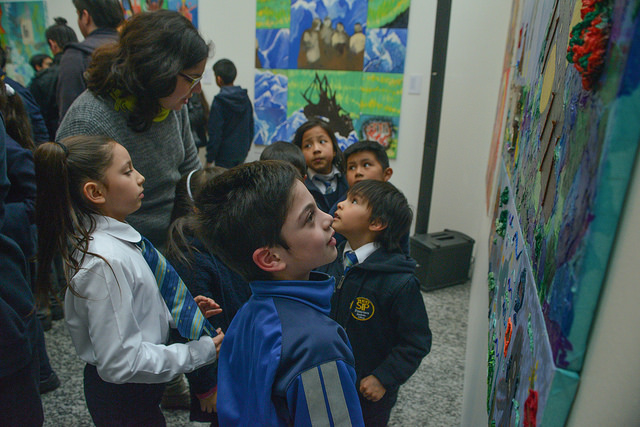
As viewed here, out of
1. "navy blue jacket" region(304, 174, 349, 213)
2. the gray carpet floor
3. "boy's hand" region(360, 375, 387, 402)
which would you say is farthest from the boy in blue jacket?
the gray carpet floor

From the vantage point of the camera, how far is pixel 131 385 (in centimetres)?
127

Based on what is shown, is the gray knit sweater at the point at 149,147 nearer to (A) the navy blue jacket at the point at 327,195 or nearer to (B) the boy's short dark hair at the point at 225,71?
(A) the navy blue jacket at the point at 327,195

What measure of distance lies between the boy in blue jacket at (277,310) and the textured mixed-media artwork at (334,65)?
3.35 metres

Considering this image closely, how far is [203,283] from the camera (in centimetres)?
142

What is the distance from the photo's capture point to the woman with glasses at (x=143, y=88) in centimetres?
142

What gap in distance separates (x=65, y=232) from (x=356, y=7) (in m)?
3.60

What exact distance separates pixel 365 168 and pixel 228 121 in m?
2.54

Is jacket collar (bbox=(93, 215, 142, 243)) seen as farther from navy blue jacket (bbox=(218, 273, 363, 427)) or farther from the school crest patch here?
the school crest patch

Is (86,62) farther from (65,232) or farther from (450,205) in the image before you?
(450,205)

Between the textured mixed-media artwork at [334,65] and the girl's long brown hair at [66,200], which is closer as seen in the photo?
the girl's long brown hair at [66,200]

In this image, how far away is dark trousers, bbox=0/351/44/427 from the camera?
1.25 m

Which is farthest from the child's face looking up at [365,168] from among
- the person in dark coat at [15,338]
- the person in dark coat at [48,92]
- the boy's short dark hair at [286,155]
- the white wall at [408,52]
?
the person in dark coat at [48,92]

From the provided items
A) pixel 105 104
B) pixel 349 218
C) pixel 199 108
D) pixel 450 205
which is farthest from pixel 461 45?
pixel 105 104

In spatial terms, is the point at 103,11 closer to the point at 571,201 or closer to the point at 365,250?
the point at 365,250
